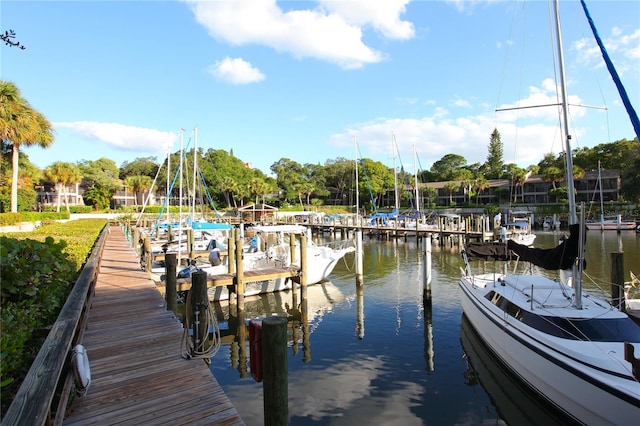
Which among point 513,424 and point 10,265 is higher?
point 10,265

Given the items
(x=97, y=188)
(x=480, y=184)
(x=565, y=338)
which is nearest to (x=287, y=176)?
(x=97, y=188)

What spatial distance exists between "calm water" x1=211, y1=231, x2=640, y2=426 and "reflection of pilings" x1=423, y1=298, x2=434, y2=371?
0.10 ft

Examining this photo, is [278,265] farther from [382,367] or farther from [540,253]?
[540,253]

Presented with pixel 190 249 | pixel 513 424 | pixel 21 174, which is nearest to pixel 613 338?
pixel 513 424

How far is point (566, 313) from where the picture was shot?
312 inches

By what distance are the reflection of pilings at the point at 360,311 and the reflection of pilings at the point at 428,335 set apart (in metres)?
2.03

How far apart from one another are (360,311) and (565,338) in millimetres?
8431

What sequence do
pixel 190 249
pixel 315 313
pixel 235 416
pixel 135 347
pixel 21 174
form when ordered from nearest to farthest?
1. pixel 235 416
2. pixel 135 347
3. pixel 315 313
4. pixel 190 249
5. pixel 21 174

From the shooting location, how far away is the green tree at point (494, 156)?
94.9 metres

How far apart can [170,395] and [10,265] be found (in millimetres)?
2756

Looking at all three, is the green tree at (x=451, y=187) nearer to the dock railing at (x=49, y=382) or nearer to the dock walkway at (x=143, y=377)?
the dock walkway at (x=143, y=377)

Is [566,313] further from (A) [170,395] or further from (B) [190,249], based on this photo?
(B) [190,249]

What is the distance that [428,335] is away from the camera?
12141 mm

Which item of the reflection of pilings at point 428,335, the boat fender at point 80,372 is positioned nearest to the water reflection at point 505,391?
the reflection of pilings at point 428,335
